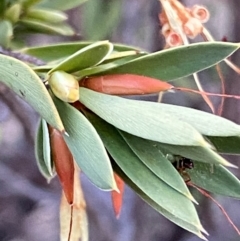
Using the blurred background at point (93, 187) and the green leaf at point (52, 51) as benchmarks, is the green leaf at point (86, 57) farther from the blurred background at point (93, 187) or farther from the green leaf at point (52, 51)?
the blurred background at point (93, 187)

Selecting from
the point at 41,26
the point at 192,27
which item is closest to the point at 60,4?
the point at 41,26

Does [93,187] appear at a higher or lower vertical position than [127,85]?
lower

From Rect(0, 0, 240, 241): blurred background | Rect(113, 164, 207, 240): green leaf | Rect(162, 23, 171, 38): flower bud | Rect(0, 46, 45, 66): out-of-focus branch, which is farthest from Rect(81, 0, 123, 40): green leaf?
Rect(113, 164, 207, 240): green leaf

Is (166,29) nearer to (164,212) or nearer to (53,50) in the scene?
(53,50)

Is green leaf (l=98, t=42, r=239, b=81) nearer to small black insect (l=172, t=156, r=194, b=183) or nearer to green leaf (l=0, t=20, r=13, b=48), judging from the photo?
small black insect (l=172, t=156, r=194, b=183)

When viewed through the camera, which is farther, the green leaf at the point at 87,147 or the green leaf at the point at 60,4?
the green leaf at the point at 60,4

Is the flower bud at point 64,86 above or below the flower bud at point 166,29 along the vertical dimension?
above

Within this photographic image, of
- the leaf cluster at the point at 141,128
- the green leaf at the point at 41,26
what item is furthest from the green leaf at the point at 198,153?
the green leaf at the point at 41,26

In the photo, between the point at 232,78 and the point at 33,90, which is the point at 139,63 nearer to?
the point at 33,90
